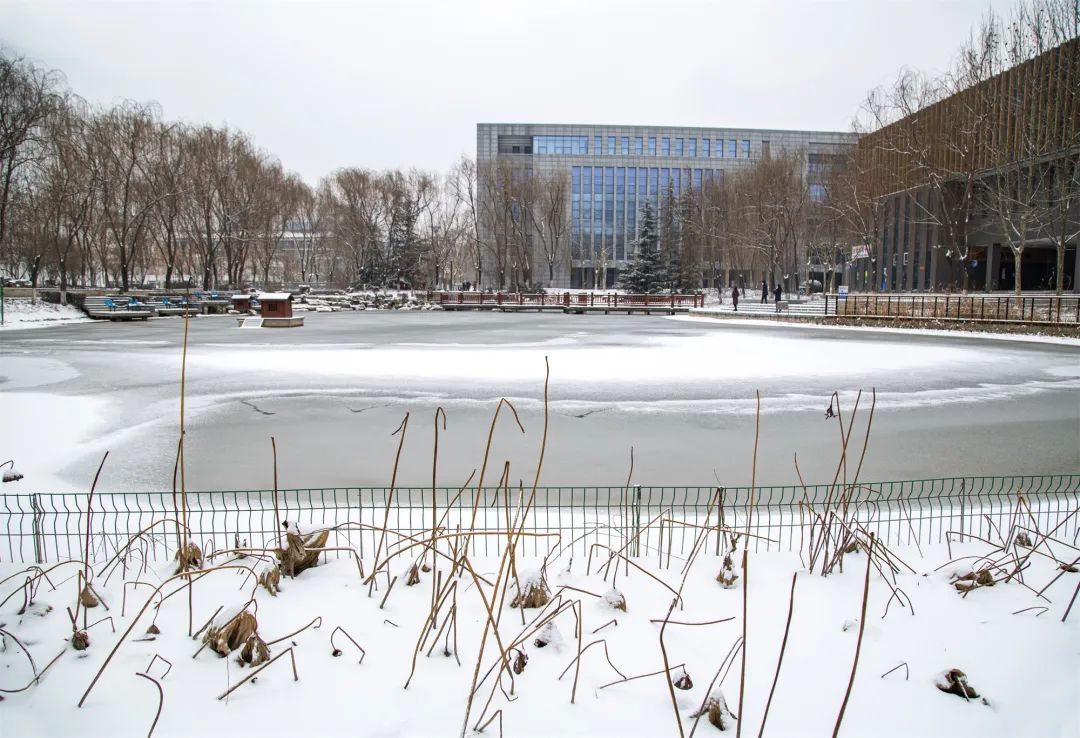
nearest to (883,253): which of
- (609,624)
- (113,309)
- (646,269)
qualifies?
(646,269)

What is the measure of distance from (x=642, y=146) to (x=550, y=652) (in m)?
98.0

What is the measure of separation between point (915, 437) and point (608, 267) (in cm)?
8727

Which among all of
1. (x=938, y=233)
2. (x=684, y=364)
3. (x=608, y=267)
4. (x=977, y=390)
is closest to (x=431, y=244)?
(x=608, y=267)

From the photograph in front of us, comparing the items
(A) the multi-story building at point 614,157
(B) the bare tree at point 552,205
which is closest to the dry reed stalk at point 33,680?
(B) the bare tree at point 552,205

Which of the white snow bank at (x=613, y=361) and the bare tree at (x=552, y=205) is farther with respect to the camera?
the bare tree at (x=552, y=205)

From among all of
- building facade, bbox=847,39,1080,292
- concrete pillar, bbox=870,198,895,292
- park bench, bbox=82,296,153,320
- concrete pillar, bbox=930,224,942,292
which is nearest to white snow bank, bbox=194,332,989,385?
building facade, bbox=847,39,1080,292

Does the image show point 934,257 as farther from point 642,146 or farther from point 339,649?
point 642,146

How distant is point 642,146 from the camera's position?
93.8 meters

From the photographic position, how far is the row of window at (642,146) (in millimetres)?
92812

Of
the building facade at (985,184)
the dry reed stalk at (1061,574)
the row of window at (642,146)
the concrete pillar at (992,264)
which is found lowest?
the dry reed stalk at (1061,574)

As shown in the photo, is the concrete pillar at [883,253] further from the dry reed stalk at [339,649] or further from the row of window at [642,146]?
the dry reed stalk at [339,649]

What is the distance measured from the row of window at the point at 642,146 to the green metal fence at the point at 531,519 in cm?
9288

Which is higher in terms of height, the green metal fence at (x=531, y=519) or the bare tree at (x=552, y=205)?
the bare tree at (x=552, y=205)

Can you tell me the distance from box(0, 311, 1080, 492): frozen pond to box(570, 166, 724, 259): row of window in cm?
7603
